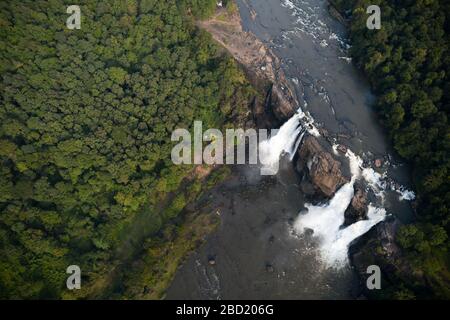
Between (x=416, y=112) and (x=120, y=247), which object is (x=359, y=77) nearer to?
(x=416, y=112)

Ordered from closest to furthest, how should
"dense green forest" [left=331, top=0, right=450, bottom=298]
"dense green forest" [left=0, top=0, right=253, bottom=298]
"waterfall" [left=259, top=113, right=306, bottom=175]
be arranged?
"dense green forest" [left=0, top=0, right=253, bottom=298] → "dense green forest" [left=331, top=0, right=450, bottom=298] → "waterfall" [left=259, top=113, right=306, bottom=175]

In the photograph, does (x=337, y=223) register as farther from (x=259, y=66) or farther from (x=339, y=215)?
(x=259, y=66)

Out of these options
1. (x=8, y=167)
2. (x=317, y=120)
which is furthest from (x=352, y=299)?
(x=8, y=167)

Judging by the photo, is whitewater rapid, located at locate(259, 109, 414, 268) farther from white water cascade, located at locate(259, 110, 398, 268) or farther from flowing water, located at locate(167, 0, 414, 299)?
flowing water, located at locate(167, 0, 414, 299)

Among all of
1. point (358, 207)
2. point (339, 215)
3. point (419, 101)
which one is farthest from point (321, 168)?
point (419, 101)

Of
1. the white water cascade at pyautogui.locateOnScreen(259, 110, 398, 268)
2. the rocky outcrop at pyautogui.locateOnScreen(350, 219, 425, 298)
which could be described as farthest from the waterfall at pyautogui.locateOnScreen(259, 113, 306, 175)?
the rocky outcrop at pyautogui.locateOnScreen(350, 219, 425, 298)

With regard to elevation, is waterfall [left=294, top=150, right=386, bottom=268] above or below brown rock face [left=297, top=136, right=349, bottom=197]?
below

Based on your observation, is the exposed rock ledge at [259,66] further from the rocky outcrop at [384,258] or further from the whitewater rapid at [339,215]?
the rocky outcrop at [384,258]
